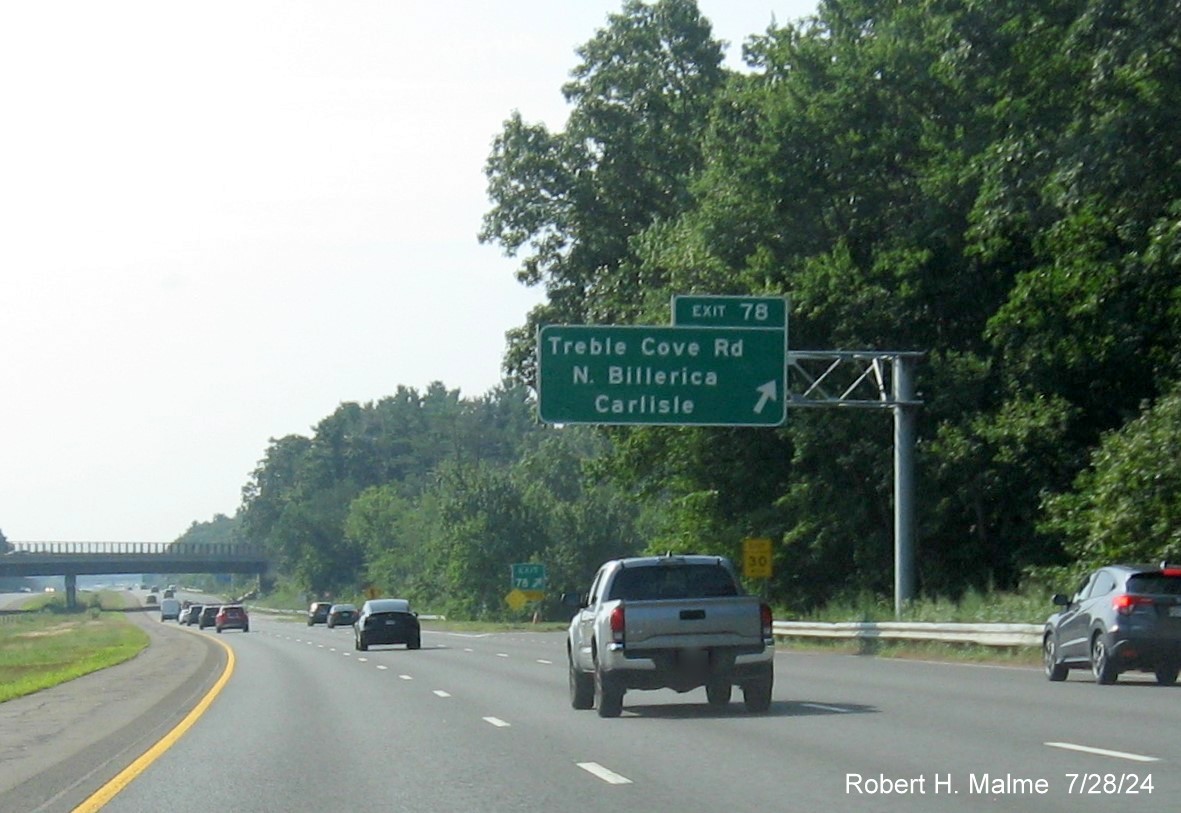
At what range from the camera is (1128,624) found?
23.8 meters

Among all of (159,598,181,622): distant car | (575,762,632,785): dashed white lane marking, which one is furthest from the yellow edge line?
(159,598,181,622): distant car

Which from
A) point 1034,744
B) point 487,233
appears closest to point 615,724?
point 1034,744

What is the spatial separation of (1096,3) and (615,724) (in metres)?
19.1

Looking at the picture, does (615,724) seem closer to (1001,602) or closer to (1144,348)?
(1001,602)

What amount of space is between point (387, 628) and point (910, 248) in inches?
734

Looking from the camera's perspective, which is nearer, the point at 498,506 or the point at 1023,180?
the point at 1023,180

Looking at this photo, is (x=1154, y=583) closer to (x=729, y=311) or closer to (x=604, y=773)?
(x=604, y=773)

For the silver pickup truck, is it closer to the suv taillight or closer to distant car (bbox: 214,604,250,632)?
the suv taillight

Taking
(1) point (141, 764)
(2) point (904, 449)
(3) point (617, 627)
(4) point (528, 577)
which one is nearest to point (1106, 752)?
(3) point (617, 627)

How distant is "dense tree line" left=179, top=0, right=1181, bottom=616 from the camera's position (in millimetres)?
35531

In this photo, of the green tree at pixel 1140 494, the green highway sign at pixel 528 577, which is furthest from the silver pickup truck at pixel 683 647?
the green highway sign at pixel 528 577

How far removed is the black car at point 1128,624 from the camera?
77.9 ft

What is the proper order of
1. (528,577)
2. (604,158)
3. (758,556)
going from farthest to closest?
(528,577) → (604,158) → (758,556)

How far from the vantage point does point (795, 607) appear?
50.8 metres
